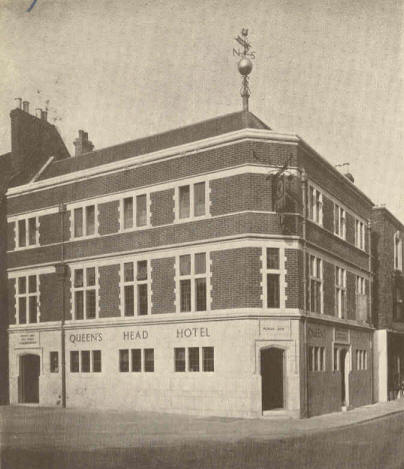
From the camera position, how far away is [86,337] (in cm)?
2831

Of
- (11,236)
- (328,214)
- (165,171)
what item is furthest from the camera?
(11,236)

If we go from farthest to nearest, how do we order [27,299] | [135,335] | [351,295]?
[351,295]
[27,299]
[135,335]

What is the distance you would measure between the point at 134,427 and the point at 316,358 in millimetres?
8876

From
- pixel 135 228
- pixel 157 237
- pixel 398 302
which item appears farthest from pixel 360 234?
pixel 135 228

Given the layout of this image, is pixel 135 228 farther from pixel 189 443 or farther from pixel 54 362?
pixel 189 443

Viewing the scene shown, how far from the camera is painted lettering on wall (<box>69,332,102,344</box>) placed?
28.0 m

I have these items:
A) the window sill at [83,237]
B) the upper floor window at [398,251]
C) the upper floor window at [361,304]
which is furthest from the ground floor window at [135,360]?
the upper floor window at [398,251]

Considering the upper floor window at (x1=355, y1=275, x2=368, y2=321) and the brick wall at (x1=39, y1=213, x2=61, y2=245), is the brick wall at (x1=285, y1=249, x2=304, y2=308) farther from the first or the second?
the brick wall at (x1=39, y1=213, x2=61, y2=245)

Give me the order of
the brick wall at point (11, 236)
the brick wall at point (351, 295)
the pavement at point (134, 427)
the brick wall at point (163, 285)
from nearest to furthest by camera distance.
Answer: the pavement at point (134, 427), the brick wall at point (163, 285), the brick wall at point (351, 295), the brick wall at point (11, 236)

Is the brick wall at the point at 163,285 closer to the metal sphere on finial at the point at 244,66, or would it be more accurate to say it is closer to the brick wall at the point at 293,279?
the brick wall at the point at 293,279

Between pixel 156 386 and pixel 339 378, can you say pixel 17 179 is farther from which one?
pixel 339 378

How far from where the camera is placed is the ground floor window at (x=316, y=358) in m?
25.5

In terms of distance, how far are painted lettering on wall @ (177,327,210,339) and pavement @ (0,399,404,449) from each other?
2920mm

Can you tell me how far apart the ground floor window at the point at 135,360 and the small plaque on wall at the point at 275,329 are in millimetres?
4963
